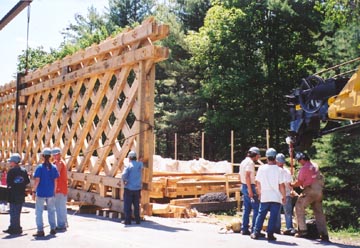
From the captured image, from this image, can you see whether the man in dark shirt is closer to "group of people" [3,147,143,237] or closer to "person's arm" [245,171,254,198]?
"group of people" [3,147,143,237]

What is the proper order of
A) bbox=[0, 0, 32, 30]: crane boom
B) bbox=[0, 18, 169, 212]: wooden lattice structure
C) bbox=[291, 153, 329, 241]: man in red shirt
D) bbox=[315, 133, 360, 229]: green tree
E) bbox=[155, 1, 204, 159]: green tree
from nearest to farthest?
bbox=[291, 153, 329, 241]: man in red shirt → bbox=[0, 18, 169, 212]: wooden lattice structure → bbox=[0, 0, 32, 30]: crane boom → bbox=[315, 133, 360, 229]: green tree → bbox=[155, 1, 204, 159]: green tree

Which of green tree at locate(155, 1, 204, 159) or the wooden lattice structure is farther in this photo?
green tree at locate(155, 1, 204, 159)

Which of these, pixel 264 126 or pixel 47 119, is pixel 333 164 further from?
pixel 264 126

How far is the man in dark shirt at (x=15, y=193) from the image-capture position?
9953mm

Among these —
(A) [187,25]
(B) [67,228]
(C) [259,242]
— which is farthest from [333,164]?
(A) [187,25]

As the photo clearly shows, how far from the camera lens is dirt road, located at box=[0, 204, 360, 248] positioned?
8.86 m

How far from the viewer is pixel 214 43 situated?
3525cm

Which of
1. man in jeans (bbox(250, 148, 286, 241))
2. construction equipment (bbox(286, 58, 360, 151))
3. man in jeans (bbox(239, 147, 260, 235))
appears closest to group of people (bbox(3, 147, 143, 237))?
man in jeans (bbox(239, 147, 260, 235))

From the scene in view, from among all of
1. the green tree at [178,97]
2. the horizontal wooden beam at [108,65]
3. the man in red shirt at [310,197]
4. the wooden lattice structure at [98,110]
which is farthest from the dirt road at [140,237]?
the green tree at [178,97]

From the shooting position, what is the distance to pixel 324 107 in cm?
905

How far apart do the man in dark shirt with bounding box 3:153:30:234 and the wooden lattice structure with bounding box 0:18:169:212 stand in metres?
3.20

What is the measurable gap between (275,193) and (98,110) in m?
6.76

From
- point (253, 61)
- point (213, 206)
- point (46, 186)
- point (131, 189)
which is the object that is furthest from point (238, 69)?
point (46, 186)

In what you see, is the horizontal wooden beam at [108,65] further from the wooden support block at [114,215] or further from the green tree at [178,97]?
the green tree at [178,97]
